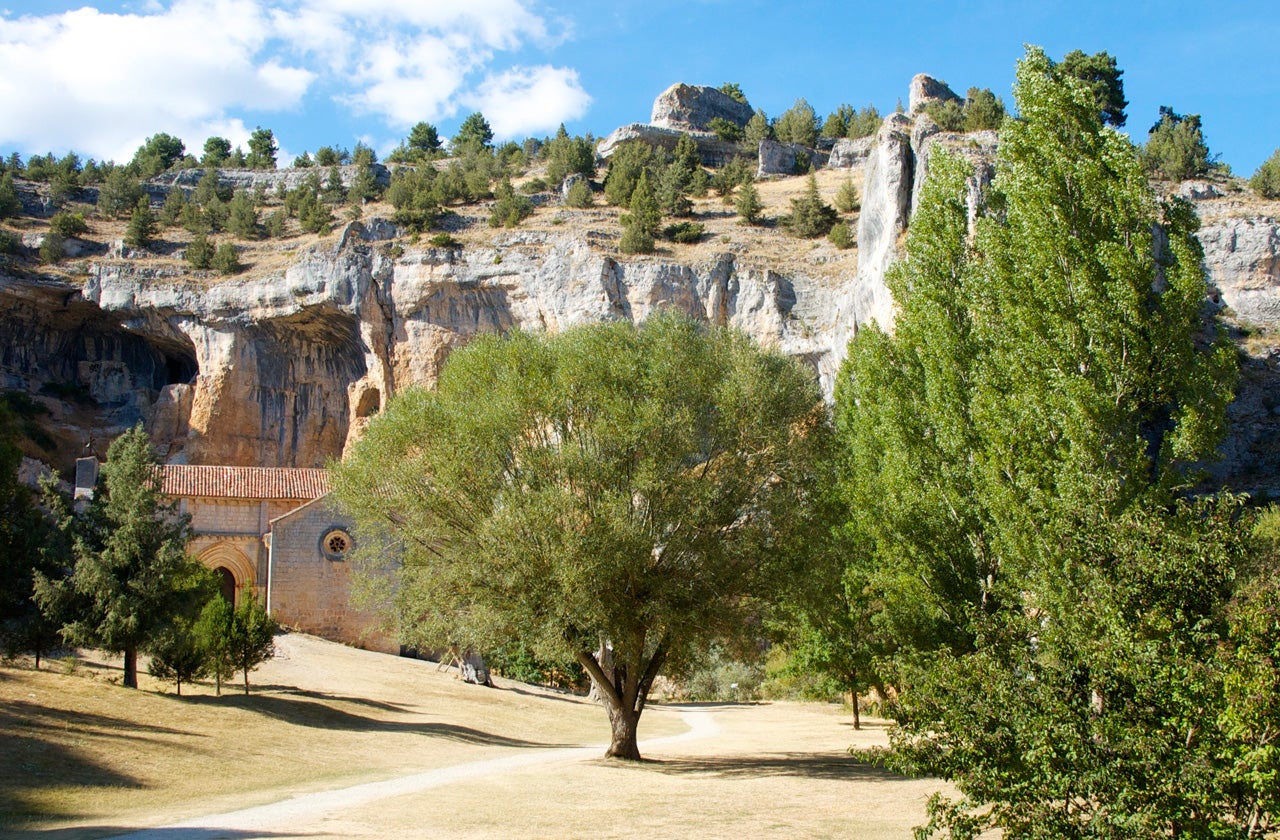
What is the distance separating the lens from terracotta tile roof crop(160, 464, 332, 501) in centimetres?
Answer: 3816

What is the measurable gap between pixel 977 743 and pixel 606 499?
9.32 metres

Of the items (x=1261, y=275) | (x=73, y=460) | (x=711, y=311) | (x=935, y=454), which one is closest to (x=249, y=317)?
(x=73, y=460)

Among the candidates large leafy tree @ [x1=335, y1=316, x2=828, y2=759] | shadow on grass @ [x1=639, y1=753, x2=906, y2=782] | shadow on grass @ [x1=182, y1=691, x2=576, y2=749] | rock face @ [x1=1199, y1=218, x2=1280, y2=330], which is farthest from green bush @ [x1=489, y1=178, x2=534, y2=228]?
shadow on grass @ [x1=639, y1=753, x2=906, y2=782]

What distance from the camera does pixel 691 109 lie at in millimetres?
85125

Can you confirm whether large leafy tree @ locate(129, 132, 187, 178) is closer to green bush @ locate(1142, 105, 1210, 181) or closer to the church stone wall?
the church stone wall

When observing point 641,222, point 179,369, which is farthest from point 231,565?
point 641,222

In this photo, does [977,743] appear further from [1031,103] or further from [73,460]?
[73,460]

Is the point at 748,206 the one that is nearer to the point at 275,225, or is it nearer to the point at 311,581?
the point at 275,225

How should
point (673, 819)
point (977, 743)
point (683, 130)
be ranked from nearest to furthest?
1. point (977, 743)
2. point (673, 819)
3. point (683, 130)

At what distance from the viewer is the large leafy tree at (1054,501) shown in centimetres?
780

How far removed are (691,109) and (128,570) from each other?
235 feet

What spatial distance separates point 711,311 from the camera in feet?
158

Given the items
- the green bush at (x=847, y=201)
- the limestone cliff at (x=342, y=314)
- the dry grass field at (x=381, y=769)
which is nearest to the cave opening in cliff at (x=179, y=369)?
the limestone cliff at (x=342, y=314)

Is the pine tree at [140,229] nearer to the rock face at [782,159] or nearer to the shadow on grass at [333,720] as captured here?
the rock face at [782,159]
